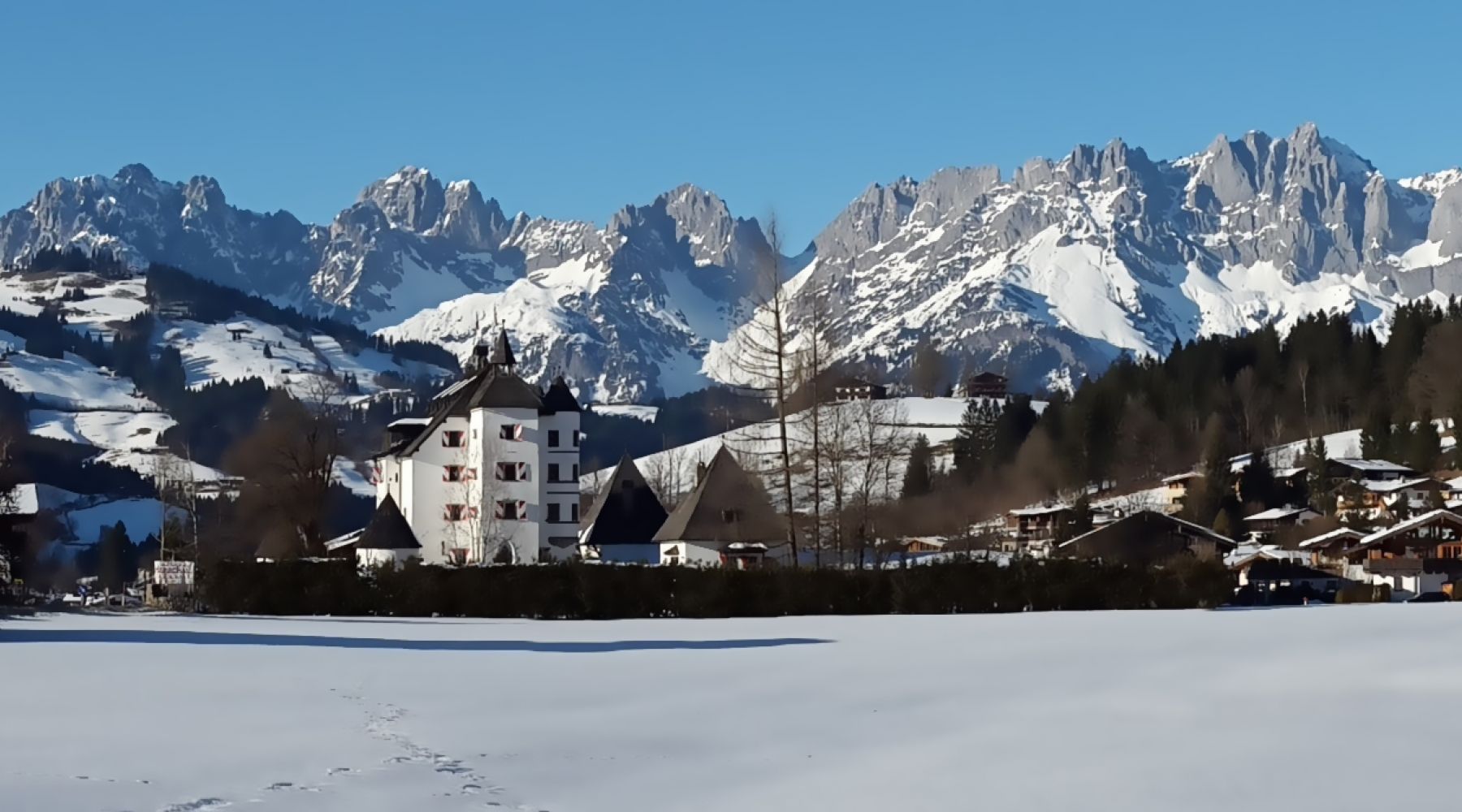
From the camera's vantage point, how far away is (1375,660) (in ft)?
75.7

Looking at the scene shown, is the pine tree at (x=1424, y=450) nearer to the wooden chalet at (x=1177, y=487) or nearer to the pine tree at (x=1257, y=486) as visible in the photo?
the pine tree at (x=1257, y=486)

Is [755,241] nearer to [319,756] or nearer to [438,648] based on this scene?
[438,648]

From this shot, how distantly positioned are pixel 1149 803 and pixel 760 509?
62179mm

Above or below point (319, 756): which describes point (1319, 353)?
above

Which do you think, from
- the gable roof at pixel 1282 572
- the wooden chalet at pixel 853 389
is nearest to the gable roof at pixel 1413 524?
the gable roof at pixel 1282 572

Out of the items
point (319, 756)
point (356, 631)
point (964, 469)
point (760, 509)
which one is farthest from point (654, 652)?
point (964, 469)

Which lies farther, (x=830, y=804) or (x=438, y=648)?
(x=438, y=648)

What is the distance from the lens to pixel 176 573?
2229 inches

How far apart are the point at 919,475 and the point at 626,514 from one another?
162ft

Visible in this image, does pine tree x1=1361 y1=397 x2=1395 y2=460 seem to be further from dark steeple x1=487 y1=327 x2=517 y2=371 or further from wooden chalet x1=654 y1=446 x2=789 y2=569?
dark steeple x1=487 y1=327 x2=517 y2=371

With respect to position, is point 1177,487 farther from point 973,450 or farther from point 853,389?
point 853,389

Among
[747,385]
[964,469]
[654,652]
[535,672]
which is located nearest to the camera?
[535,672]

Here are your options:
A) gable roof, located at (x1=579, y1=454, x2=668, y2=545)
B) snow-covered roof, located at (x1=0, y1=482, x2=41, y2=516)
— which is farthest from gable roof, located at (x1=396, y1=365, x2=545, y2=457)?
snow-covered roof, located at (x1=0, y1=482, x2=41, y2=516)

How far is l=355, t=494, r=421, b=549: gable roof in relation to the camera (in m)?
93.2
